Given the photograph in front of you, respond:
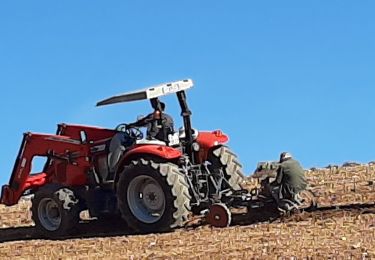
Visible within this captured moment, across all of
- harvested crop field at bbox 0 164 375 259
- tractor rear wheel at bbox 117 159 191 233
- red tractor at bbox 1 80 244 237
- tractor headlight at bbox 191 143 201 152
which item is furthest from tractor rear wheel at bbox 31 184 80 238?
tractor headlight at bbox 191 143 201 152

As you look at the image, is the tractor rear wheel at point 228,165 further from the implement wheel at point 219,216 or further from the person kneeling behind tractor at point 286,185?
the implement wheel at point 219,216

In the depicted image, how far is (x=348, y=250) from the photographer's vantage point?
1191 centimetres

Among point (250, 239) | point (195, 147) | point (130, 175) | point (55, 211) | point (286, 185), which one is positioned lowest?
point (250, 239)

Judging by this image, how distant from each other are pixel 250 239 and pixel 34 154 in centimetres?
694

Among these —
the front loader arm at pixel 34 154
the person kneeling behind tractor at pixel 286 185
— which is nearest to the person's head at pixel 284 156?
the person kneeling behind tractor at pixel 286 185

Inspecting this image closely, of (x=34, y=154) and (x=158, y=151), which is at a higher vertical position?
(x=34, y=154)

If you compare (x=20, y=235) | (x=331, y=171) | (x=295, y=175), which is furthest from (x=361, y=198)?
(x=20, y=235)


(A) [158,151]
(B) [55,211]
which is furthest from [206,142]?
(B) [55,211]

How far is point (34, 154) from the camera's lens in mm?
19578

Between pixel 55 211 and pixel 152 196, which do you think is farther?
pixel 55 211

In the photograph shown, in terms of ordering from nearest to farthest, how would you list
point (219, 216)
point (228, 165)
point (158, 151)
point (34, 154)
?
point (219, 216) < point (158, 151) < point (228, 165) < point (34, 154)

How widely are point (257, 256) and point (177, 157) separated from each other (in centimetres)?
506

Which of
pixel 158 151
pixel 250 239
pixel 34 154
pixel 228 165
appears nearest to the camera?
pixel 250 239

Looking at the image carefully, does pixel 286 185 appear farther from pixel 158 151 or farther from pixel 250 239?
pixel 250 239
